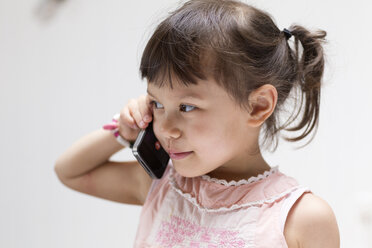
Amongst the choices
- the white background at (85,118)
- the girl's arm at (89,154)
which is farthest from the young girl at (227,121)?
the white background at (85,118)

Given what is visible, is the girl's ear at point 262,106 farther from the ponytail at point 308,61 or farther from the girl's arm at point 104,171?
the girl's arm at point 104,171

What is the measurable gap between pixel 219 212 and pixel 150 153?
0.44ft

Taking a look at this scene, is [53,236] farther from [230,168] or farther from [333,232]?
[333,232]

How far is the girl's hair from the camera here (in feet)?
2.09

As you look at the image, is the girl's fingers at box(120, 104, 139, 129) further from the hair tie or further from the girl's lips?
the hair tie

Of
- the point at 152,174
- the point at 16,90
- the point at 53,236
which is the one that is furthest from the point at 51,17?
the point at 152,174

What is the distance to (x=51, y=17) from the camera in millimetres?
1281

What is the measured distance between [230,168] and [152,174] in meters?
0.11

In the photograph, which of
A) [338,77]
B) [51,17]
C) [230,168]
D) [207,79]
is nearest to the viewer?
[207,79]

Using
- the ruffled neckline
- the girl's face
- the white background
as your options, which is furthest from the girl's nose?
the white background

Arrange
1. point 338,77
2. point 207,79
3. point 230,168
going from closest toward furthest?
point 207,79
point 230,168
point 338,77

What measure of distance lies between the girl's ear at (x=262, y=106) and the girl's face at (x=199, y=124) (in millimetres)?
12

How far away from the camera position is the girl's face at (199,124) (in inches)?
25.3

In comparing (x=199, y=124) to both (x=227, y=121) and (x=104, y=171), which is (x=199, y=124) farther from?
(x=104, y=171)
